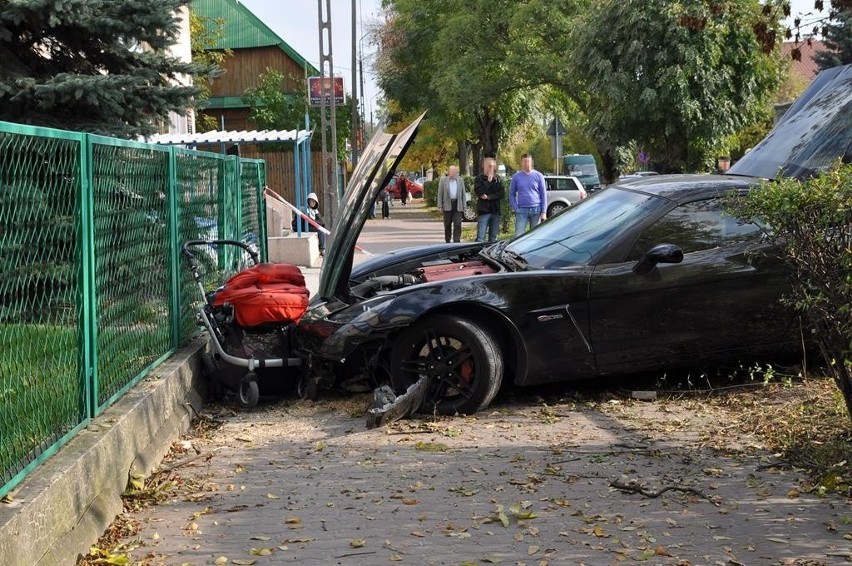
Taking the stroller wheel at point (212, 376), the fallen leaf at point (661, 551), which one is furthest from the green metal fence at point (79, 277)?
the fallen leaf at point (661, 551)

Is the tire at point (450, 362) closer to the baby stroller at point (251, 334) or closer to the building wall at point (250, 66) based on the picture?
the baby stroller at point (251, 334)

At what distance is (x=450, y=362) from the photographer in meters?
6.70

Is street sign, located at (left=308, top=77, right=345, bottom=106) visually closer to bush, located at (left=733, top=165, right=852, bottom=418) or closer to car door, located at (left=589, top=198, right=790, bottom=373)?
car door, located at (left=589, top=198, right=790, bottom=373)

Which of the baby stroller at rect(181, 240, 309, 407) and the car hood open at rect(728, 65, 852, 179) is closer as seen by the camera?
the baby stroller at rect(181, 240, 309, 407)

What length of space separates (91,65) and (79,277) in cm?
561

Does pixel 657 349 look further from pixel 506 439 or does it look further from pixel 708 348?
pixel 506 439

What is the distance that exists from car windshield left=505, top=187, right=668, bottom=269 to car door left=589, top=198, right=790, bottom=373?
Answer: 21cm

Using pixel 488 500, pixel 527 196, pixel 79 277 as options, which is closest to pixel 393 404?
pixel 488 500

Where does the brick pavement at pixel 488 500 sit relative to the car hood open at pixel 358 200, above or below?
below

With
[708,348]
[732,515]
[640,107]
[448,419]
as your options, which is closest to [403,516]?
[732,515]

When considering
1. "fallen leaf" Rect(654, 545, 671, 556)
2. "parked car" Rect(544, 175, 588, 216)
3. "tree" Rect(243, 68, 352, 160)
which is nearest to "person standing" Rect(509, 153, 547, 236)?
"fallen leaf" Rect(654, 545, 671, 556)

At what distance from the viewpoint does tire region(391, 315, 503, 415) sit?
6.66m

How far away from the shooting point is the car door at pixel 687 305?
6.82 m

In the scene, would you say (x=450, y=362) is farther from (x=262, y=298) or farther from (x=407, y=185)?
(x=407, y=185)
